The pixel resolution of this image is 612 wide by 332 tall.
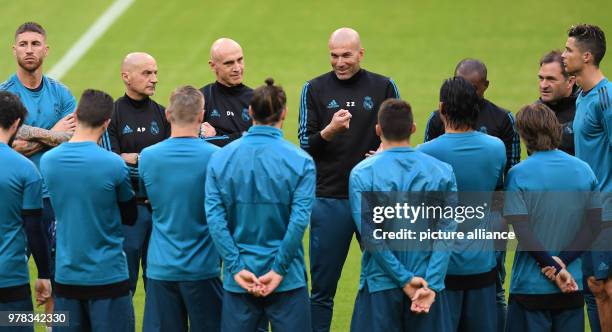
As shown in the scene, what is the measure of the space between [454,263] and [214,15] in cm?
A: 1523

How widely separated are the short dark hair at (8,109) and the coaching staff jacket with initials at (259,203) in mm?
1436

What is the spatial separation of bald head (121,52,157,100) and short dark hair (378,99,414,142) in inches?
102

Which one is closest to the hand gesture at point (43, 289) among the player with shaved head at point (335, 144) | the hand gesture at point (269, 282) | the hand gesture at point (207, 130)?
the hand gesture at point (269, 282)

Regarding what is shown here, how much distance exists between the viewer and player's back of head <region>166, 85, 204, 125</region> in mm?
6992

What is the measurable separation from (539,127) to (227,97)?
295cm

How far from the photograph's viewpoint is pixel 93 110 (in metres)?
6.97

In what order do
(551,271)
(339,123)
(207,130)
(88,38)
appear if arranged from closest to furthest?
(551,271) → (339,123) → (207,130) → (88,38)

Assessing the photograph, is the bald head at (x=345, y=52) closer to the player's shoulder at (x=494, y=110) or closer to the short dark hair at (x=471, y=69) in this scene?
the short dark hair at (x=471, y=69)

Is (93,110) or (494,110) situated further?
(494,110)

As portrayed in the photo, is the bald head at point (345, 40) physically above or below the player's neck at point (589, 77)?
above

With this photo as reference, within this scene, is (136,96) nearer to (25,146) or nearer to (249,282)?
(25,146)

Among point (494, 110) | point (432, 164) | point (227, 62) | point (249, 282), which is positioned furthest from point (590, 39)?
point (249, 282)

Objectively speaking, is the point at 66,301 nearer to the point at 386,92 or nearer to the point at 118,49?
the point at 386,92

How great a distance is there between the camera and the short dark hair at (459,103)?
705 cm
